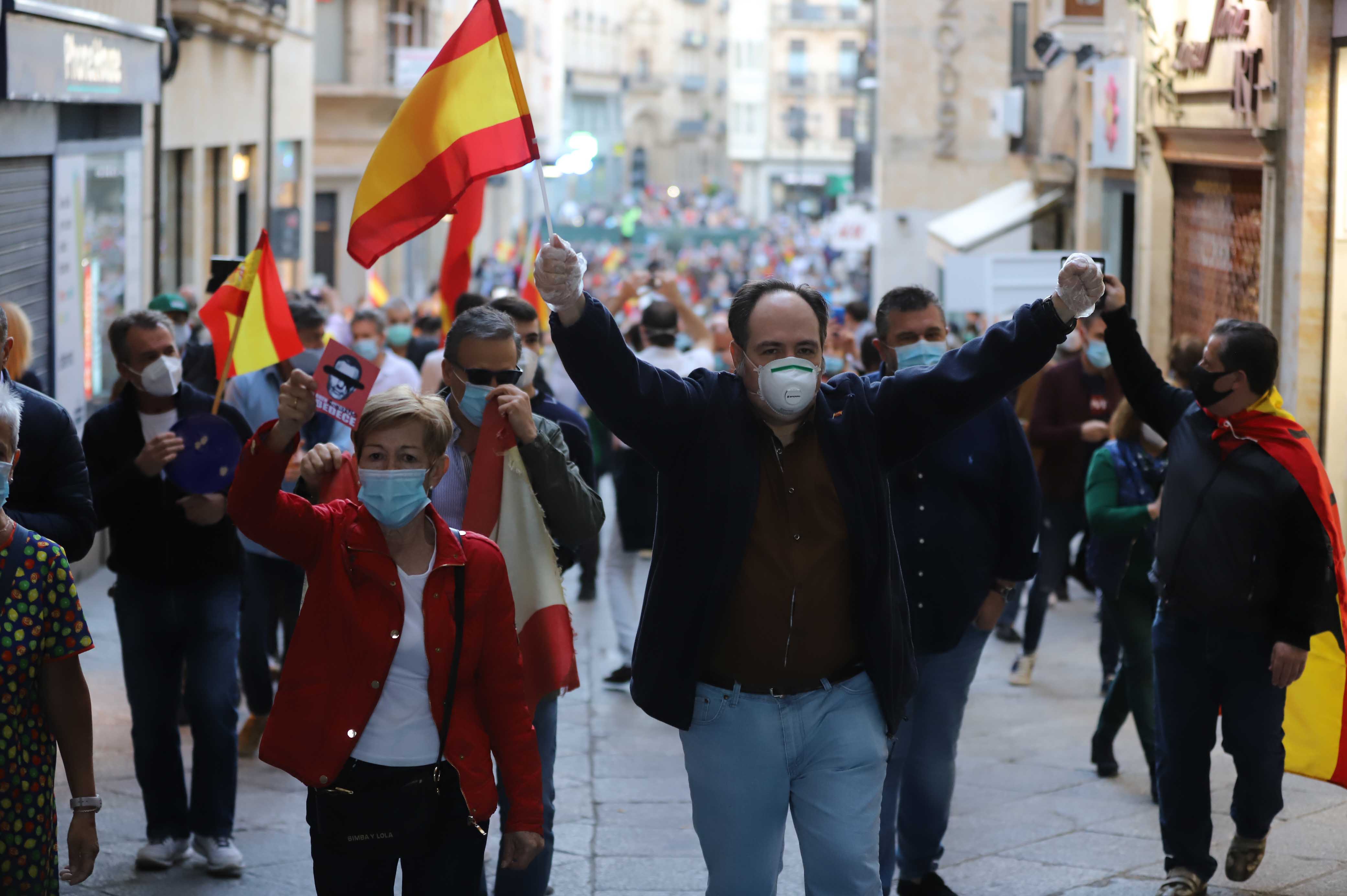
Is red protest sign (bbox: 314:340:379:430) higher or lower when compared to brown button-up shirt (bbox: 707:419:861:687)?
higher

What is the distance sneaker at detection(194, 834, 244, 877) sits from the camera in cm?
580

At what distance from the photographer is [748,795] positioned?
396 centimetres

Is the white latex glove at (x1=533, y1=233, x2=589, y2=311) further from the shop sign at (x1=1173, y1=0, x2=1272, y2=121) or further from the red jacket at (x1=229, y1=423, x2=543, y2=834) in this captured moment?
the shop sign at (x1=1173, y1=0, x2=1272, y2=121)

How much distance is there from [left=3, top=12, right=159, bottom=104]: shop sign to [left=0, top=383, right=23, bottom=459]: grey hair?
7078 millimetres

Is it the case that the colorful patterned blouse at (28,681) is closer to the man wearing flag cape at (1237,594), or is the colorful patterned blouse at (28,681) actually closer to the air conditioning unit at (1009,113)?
the man wearing flag cape at (1237,594)

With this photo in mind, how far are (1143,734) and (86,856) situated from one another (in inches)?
177

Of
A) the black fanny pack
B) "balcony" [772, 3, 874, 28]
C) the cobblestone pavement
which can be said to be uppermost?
"balcony" [772, 3, 874, 28]

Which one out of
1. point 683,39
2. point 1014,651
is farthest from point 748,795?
point 683,39

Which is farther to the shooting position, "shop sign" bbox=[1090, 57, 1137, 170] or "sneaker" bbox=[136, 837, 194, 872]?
"shop sign" bbox=[1090, 57, 1137, 170]

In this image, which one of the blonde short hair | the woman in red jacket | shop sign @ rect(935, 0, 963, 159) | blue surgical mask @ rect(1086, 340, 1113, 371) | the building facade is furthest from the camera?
shop sign @ rect(935, 0, 963, 159)

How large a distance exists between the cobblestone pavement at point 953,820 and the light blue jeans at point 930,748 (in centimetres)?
45

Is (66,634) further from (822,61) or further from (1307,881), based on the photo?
(822,61)

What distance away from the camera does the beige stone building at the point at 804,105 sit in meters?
108

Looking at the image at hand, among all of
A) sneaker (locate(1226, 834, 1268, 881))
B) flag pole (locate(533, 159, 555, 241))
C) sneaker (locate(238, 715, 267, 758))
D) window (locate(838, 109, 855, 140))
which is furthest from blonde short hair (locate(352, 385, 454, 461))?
window (locate(838, 109, 855, 140))
